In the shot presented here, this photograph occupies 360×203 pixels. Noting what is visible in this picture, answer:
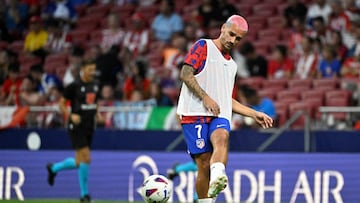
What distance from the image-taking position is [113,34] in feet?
84.4

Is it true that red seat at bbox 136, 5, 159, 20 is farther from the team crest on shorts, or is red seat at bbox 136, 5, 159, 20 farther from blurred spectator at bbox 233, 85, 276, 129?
the team crest on shorts

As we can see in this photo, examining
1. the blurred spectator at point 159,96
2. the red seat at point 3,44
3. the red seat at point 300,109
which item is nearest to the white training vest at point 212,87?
the red seat at point 300,109

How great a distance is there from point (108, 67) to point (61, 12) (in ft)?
13.7

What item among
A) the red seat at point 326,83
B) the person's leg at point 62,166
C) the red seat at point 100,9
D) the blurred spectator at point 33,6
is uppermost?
the blurred spectator at point 33,6

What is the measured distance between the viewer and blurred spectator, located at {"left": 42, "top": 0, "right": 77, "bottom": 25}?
90.2ft

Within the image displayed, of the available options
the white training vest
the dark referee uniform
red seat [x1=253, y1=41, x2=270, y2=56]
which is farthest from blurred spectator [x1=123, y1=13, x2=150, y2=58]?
the white training vest

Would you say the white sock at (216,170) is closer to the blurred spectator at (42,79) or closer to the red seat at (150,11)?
the blurred spectator at (42,79)

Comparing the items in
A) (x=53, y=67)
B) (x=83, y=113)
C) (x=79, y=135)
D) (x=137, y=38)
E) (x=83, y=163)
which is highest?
(x=137, y=38)

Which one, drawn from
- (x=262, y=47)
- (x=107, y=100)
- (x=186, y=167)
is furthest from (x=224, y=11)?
(x=186, y=167)

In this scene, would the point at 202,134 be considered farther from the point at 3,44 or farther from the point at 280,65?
the point at 3,44

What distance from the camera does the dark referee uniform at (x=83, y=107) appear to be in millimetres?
18469

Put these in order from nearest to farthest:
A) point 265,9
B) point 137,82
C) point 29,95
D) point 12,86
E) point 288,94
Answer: point 288,94
point 137,82
point 29,95
point 12,86
point 265,9

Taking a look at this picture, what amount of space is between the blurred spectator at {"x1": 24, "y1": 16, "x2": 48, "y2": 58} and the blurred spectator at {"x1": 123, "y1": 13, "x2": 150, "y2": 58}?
2.66m

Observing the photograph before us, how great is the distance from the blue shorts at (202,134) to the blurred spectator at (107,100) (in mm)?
9035
